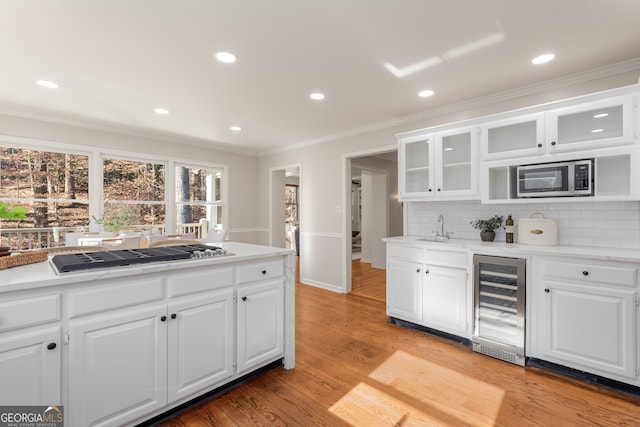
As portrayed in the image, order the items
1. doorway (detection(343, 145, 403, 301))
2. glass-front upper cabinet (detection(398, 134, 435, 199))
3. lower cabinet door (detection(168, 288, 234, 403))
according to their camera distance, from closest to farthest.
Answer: lower cabinet door (detection(168, 288, 234, 403))
glass-front upper cabinet (detection(398, 134, 435, 199))
doorway (detection(343, 145, 403, 301))

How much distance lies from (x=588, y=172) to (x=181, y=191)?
5.61 meters

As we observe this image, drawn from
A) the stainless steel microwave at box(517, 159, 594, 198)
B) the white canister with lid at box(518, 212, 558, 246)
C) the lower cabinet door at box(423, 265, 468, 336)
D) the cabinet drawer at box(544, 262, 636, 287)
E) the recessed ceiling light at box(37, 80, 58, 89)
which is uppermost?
the recessed ceiling light at box(37, 80, 58, 89)

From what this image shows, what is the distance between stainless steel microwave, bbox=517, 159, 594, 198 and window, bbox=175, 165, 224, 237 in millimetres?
4966

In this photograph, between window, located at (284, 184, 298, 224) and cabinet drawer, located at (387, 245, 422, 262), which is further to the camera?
window, located at (284, 184, 298, 224)

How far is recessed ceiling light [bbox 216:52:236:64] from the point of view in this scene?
8.12ft

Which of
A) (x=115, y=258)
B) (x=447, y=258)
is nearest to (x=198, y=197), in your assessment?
(x=115, y=258)

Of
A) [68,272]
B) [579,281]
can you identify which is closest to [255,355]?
[68,272]

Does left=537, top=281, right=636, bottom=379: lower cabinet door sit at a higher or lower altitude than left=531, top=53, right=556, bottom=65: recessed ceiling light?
lower

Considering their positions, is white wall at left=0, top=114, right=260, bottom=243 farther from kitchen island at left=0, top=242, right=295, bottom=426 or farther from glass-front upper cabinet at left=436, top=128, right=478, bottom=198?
glass-front upper cabinet at left=436, top=128, right=478, bottom=198

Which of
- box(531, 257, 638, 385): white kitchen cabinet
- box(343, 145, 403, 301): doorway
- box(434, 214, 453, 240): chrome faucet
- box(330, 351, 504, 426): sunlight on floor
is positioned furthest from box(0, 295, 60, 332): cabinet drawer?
box(343, 145, 403, 301): doorway

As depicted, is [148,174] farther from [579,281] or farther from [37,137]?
[579,281]

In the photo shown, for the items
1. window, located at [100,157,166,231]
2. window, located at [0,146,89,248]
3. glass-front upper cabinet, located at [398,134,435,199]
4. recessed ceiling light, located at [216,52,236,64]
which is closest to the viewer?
recessed ceiling light, located at [216,52,236,64]

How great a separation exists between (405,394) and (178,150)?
5043mm

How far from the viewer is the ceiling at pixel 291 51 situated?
1943 millimetres
